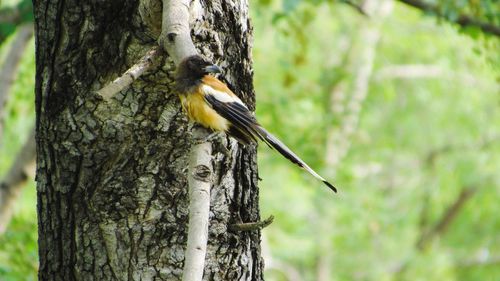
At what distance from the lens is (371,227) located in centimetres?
1738

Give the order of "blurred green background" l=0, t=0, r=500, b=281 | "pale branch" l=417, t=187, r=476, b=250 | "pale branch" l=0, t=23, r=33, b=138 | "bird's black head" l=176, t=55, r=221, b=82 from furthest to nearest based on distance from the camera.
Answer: "pale branch" l=417, t=187, r=476, b=250 < "blurred green background" l=0, t=0, r=500, b=281 < "pale branch" l=0, t=23, r=33, b=138 < "bird's black head" l=176, t=55, r=221, b=82

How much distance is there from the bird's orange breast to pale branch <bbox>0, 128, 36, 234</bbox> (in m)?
3.73

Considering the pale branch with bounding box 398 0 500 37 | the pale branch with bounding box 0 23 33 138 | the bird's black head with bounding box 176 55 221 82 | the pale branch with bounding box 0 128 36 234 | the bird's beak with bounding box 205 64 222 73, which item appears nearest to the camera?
the bird's black head with bounding box 176 55 221 82

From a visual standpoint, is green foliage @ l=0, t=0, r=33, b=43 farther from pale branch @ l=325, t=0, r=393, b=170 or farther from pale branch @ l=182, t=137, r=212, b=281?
pale branch @ l=325, t=0, r=393, b=170

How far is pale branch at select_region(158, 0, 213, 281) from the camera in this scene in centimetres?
224

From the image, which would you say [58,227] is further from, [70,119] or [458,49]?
[458,49]

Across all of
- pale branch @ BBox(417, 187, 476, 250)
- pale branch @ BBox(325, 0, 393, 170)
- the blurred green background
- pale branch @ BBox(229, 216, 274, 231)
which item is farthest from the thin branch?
pale branch @ BBox(417, 187, 476, 250)

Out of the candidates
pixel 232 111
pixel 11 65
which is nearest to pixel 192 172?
pixel 232 111

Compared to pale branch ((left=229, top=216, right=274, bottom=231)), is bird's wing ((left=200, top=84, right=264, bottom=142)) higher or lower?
higher

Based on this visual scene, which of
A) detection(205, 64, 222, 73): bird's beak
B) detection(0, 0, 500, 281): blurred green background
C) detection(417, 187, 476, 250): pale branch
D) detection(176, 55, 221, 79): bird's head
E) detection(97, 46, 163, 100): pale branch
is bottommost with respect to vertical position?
detection(97, 46, 163, 100): pale branch

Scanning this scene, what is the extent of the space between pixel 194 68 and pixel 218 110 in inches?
10.4

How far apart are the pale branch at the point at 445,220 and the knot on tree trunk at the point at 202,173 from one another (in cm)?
2043

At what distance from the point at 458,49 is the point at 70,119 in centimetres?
1220

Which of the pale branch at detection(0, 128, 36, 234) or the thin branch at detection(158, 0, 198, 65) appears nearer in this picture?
the thin branch at detection(158, 0, 198, 65)
